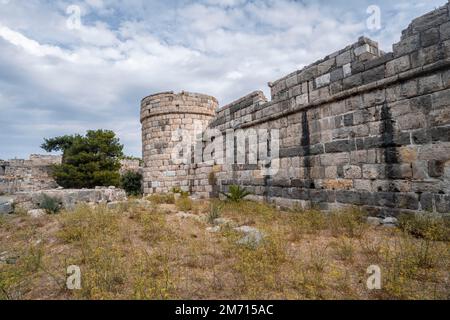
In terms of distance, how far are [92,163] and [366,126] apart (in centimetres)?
1513

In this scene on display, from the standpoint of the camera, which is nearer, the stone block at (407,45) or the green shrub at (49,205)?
the stone block at (407,45)

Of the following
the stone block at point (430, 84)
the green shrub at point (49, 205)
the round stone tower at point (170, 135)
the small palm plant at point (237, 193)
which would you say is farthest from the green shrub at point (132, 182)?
the stone block at point (430, 84)

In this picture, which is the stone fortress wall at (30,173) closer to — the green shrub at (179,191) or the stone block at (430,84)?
the green shrub at (179,191)

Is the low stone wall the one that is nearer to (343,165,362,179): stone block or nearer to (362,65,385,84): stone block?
(343,165,362,179): stone block

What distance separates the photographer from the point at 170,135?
11633mm

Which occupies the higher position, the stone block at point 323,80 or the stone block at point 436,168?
the stone block at point 323,80

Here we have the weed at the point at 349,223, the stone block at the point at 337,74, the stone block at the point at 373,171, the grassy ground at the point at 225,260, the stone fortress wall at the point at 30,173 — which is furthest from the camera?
the stone fortress wall at the point at 30,173

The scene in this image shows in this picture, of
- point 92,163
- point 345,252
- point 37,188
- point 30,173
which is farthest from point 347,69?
point 30,173

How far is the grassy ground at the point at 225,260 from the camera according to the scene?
8.65 ft

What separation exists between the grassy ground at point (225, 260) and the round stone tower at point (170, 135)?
19.6 ft

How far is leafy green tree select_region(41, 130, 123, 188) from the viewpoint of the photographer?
51.3 feet

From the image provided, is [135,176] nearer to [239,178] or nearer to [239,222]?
[239,178]

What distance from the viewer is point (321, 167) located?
6.00 metres

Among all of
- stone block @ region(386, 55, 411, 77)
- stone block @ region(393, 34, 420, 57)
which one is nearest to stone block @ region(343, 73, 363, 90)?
stone block @ region(386, 55, 411, 77)
